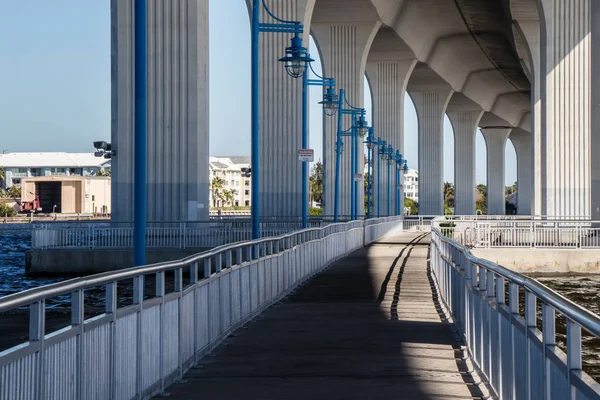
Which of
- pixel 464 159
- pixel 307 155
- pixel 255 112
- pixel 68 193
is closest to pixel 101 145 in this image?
pixel 307 155

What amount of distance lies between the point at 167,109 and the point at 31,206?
11859 cm

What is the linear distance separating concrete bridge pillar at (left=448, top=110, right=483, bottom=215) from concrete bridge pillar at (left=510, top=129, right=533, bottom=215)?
2267cm

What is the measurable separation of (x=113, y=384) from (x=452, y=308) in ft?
30.4

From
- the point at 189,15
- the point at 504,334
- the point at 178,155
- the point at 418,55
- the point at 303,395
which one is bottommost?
the point at 303,395

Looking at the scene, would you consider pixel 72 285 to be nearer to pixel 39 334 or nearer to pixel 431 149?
pixel 39 334

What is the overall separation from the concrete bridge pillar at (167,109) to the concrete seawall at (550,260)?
10.3 m

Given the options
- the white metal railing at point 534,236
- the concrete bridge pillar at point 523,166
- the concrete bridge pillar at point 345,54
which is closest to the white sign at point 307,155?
the white metal railing at point 534,236

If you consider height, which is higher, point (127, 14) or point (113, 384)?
point (127, 14)

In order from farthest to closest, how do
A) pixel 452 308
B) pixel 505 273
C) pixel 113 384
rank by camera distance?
pixel 452 308
pixel 505 273
pixel 113 384

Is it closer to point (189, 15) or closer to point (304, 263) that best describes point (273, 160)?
point (189, 15)

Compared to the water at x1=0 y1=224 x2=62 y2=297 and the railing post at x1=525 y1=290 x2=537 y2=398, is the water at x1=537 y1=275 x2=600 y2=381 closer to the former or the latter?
the railing post at x1=525 y1=290 x2=537 y2=398

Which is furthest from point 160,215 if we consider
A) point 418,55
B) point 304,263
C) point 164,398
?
point 418,55

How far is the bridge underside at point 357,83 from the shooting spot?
125 feet

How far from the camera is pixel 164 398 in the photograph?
9.61 meters
